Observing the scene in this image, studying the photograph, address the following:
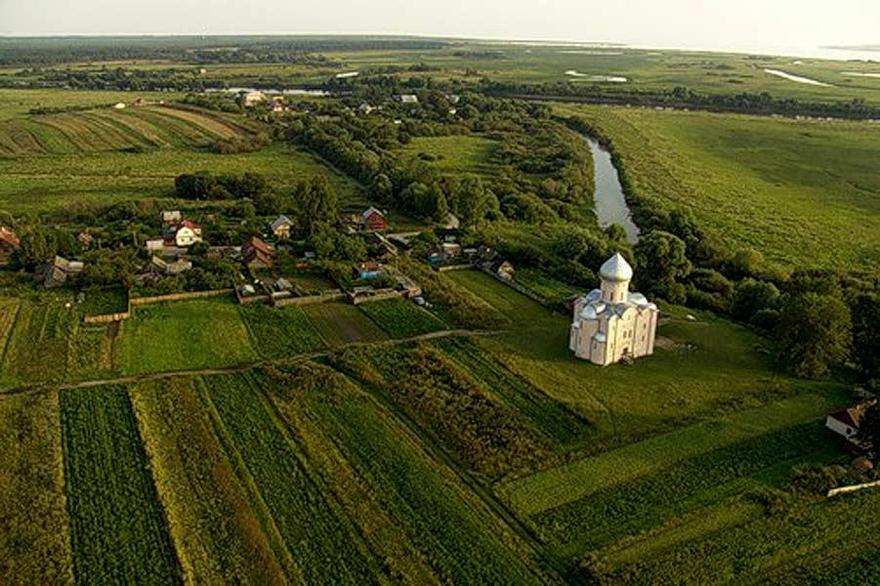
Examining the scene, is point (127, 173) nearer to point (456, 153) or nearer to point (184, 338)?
point (456, 153)

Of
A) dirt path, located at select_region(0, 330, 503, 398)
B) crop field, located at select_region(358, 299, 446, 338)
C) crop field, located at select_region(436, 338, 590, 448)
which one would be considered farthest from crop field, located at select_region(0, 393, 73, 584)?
crop field, located at select_region(436, 338, 590, 448)

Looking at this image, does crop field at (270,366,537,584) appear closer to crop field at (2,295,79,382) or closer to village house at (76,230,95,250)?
crop field at (2,295,79,382)

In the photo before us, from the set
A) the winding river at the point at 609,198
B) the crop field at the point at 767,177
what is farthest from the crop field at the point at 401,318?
the crop field at the point at 767,177

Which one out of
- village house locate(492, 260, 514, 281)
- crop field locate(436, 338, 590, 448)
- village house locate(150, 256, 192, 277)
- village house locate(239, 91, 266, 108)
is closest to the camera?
crop field locate(436, 338, 590, 448)

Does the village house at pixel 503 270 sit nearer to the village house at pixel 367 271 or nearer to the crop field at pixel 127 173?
the village house at pixel 367 271

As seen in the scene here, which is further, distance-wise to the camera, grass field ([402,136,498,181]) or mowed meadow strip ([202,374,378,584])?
grass field ([402,136,498,181])

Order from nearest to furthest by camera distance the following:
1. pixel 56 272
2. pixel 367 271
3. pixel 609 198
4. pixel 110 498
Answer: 1. pixel 110 498
2. pixel 56 272
3. pixel 367 271
4. pixel 609 198

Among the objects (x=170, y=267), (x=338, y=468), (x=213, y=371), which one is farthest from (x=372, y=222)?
(x=338, y=468)
